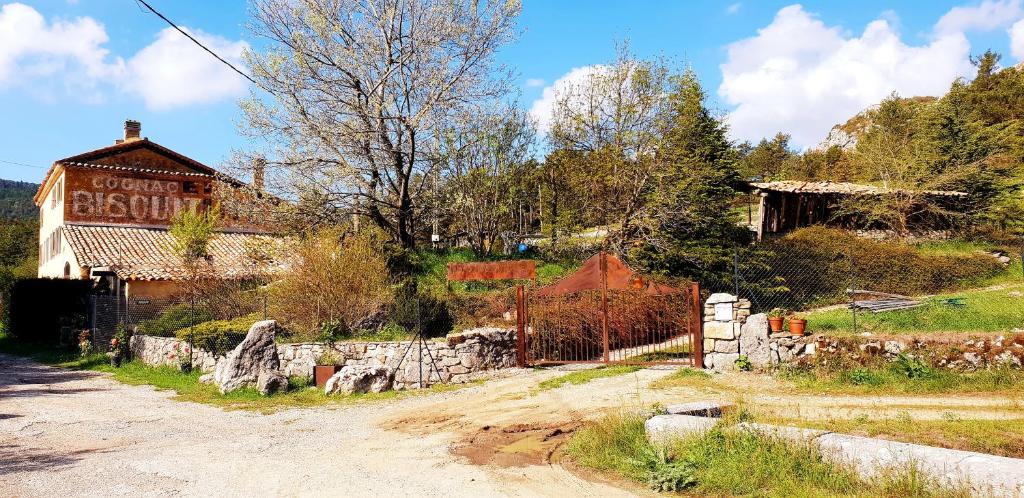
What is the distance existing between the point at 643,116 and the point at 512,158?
667cm

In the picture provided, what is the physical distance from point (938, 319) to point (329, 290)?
12805 mm

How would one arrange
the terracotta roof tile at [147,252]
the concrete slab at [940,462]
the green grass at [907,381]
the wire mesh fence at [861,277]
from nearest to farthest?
the concrete slab at [940,462] → the green grass at [907,381] → the wire mesh fence at [861,277] → the terracotta roof tile at [147,252]

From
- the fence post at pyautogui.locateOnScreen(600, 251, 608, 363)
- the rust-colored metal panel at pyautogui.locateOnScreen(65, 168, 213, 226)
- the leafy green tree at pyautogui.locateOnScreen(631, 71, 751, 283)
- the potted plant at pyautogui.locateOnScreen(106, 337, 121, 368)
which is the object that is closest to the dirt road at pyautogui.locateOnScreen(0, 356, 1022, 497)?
the fence post at pyautogui.locateOnScreen(600, 251, 608, 363)

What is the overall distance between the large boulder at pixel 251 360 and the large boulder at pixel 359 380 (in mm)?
1378

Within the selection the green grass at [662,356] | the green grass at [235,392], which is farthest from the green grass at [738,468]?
the green grass at [662,356]

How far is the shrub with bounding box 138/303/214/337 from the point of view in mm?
18781

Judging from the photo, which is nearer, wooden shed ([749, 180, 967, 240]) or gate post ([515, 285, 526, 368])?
gate post ([515, 285, 526, 368])

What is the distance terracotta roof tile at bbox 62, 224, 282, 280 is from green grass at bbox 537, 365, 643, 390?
11267 mm

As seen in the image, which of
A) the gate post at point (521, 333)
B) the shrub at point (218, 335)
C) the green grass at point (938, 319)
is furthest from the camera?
the shrub at point (218, 335)

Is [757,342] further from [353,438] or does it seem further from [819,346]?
[353,438]

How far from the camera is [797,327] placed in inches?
490

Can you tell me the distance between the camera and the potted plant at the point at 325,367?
13.9 meters

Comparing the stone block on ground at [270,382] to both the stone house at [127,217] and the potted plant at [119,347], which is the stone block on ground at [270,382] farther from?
the stone house at [127,217]

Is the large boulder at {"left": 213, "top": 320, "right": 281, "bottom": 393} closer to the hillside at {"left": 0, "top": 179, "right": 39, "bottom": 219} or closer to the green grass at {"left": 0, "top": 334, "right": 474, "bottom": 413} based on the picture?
the green grass at {"left": 0, "top": 334, "right": 474, "bottom": 413}
